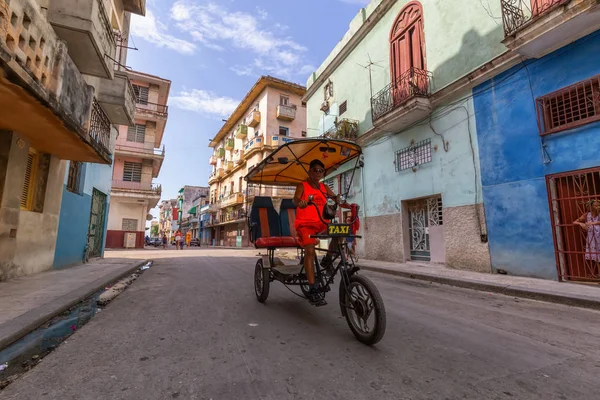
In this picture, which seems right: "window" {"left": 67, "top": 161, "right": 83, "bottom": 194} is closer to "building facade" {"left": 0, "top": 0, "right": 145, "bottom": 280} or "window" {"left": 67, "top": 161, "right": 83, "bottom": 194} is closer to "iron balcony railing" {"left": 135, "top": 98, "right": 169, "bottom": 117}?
"building facade" {"left": 0, "top": 0, "right": 145, "bottom": 280}

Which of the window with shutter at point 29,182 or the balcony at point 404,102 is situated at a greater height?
the balcony at point 404,102

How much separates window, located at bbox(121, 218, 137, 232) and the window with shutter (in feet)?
71.9

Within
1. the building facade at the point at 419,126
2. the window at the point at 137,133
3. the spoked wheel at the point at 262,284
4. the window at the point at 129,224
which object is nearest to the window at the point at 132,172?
the window at the point at 137,133

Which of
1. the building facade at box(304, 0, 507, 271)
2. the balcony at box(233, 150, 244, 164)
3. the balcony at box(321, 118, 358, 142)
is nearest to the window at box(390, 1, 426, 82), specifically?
the building facade at box(304, 0, 507, 271)

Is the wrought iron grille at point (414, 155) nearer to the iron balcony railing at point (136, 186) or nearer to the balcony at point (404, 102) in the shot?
the balcony at point (404, 102)

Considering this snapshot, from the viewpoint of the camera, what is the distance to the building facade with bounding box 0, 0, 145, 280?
14.9 ft

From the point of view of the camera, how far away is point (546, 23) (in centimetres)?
715

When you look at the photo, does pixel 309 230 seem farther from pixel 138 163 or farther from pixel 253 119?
pixel 253 119

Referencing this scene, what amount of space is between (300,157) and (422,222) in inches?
344

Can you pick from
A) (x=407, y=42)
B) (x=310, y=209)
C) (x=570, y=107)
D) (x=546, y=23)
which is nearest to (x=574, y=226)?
(x=570, y=107)

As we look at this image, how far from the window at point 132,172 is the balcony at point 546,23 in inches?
1118

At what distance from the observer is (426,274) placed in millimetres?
8742

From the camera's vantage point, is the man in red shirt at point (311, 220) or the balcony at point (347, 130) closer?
the man in red shirt at point (311, 220)

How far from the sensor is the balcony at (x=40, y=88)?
13.7 ft
